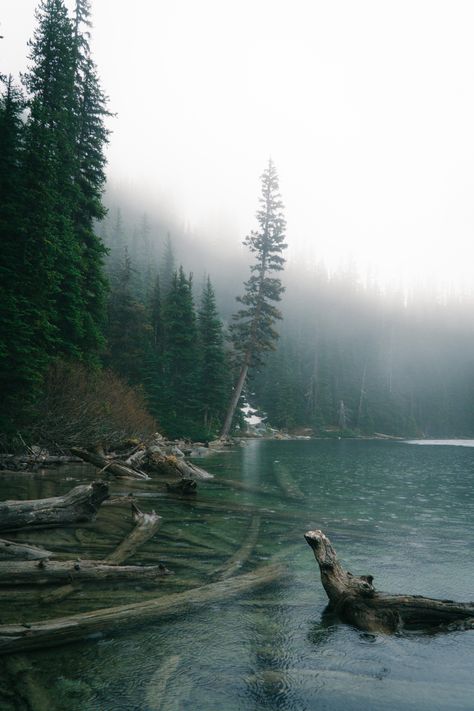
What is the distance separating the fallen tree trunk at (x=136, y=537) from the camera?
22.4 feet

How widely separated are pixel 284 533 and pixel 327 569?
4183 mm

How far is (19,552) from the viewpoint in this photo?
6.08 m

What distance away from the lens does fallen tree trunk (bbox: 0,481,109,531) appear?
754 cm

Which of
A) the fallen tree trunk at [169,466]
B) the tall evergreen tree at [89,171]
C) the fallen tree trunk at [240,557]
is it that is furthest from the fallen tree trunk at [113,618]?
the tall evergreen tree at [89,171]

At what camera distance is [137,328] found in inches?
1704

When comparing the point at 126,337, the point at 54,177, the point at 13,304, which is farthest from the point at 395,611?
the point at 126,337

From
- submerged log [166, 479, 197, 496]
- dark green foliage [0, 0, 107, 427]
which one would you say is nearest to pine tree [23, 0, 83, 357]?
dark green foliage [0, 0, 107, 427]

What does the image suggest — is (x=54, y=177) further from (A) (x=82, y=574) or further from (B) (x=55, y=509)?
(A) (x=82, y=574)

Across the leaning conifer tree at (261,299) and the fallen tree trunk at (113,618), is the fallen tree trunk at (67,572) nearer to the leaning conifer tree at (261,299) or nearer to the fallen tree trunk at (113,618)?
the fallen tree trunk at (113,618)

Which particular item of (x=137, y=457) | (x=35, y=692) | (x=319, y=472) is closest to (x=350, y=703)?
(x=35, y=692)

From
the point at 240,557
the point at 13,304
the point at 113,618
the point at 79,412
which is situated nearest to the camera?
the point at 113,618

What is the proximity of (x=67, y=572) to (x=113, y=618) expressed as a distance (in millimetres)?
1380

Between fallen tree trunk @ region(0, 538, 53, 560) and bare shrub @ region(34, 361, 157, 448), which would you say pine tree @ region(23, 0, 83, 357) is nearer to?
bare shrub @ region(34, 361, 157, 448)

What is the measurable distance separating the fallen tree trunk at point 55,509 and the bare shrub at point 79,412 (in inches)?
386
